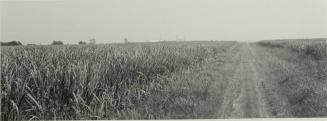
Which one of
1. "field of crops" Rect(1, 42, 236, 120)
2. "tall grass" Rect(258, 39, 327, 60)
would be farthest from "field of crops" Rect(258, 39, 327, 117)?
"field of crops" Rect(1, 42, 236, 120)

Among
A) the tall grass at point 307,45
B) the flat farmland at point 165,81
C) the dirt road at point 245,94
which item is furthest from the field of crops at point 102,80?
the tall grass at point 307,45

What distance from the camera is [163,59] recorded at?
306cm

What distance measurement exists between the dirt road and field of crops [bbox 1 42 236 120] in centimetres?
18

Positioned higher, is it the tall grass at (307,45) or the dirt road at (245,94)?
the tall grass at (307,45)

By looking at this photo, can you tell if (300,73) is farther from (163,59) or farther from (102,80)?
(102,80)

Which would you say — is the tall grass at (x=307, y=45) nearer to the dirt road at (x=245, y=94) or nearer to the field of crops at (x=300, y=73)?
the field of crops at (x=300, y=73)

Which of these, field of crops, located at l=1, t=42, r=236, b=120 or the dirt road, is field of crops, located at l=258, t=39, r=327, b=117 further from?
field of crops, located at l=1, t=42, r=236, b=120

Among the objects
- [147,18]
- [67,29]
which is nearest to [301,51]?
[147,18]

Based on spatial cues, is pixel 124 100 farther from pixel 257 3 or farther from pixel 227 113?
pixel 257 3

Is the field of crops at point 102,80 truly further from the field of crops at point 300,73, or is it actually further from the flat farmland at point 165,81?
the field of crops at point 300,73

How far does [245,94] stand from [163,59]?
64cm

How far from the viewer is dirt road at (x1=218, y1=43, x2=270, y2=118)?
2.81 metres

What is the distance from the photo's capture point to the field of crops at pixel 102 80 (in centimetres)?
281

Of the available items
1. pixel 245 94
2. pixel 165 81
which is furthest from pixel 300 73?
pixel 165 81
